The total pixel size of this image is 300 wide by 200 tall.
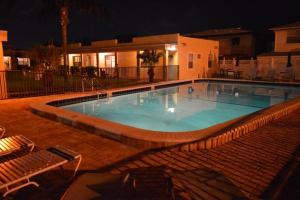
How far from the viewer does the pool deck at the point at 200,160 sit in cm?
307

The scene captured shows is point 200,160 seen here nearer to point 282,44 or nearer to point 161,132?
point 161,132

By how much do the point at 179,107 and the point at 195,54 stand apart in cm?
1106

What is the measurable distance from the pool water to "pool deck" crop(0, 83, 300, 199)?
3344 millimetres

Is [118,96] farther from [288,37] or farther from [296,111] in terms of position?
[288,37]

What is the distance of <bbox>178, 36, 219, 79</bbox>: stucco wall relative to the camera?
64.5 ft

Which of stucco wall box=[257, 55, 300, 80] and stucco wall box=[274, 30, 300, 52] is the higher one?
stucco wall box=[274, 30, 300, 52]

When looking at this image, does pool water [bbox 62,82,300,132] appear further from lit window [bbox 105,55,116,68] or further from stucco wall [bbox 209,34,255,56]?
stucco wall [bbox 209,34,255,56]

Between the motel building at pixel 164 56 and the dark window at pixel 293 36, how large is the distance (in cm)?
708

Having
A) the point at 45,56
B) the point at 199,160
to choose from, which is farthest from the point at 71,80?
the point at 199,160

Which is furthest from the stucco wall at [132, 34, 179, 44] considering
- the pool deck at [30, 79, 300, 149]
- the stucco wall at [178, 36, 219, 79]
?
the pool deck at [30, 79, 300, 149]

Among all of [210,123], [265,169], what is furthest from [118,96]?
[265,169]

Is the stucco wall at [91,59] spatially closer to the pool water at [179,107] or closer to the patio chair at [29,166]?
the pool water at [179,107]

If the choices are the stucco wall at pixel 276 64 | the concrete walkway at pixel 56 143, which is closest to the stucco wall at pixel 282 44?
the stucco wall at pixel 276 64

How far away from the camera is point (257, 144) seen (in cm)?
475
